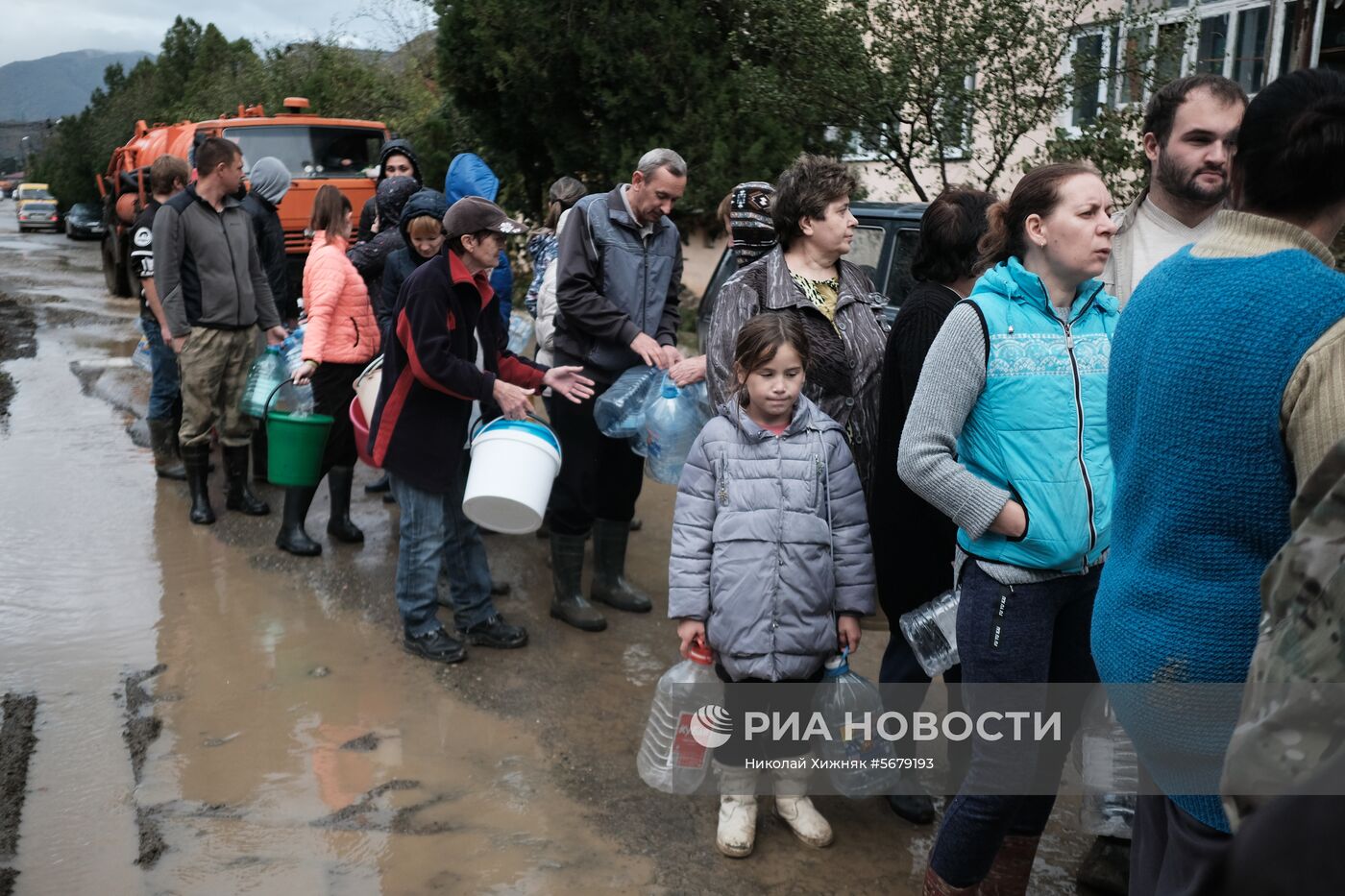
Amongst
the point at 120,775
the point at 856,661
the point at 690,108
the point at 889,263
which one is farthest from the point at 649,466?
the point at 690,108

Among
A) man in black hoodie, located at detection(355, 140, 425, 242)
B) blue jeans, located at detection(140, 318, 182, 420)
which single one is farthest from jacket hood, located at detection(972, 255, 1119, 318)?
blue jeans, located at detection(140, 318, 182, 420)

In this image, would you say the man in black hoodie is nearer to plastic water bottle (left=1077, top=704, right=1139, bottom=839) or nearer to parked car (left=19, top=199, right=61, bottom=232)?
plastic water bottle (left=1077, top=704, right=1139, bottom=839)

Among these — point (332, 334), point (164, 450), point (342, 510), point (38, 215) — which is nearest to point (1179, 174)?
point (332, 334)

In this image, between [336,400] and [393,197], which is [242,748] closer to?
[336,400]

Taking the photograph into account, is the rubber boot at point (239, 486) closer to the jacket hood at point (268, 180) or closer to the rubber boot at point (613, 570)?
the jacket hood at point (268, 180)

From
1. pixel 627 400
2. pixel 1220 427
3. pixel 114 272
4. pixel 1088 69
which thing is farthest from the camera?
pixel 114 272

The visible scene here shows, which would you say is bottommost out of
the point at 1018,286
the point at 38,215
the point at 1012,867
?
the point at 1012,867

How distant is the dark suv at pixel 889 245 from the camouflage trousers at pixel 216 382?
259cm

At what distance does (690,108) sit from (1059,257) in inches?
335

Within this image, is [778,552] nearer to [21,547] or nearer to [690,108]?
[21,547]

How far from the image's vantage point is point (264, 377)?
6254 millimetres

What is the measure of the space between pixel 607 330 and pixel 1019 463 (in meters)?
2.49

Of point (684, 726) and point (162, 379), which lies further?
point (162, 379)

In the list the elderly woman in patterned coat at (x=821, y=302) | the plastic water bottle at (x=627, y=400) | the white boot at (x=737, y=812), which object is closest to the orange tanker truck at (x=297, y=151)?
the plastic water bottle at (x=627, y=400)
